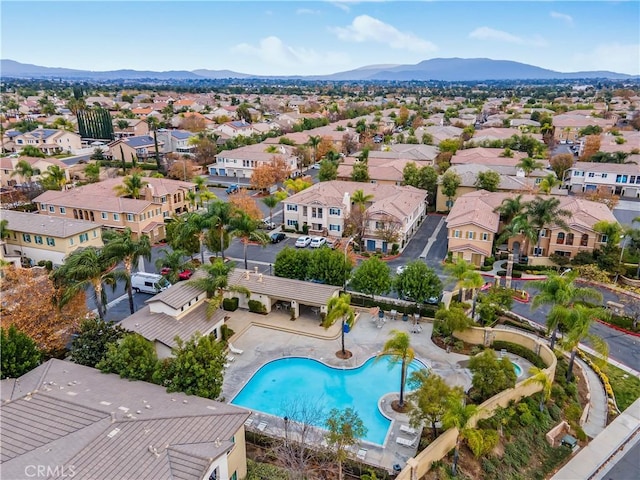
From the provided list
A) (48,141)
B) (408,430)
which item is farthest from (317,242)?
(48,141)

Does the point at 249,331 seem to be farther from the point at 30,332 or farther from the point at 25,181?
the point at 25,181

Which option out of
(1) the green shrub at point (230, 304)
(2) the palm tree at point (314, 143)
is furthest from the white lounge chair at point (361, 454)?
(2) the palm tree at point (314, 143)

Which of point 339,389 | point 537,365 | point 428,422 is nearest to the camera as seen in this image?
point 428,422

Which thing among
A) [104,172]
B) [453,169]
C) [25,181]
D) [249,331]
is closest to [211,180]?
[104,172]

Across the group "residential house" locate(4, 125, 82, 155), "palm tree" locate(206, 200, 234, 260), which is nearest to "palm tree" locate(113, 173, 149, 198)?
"palm tree" locate(206, 200, 234, 260)

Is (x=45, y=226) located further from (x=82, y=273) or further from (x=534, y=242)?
(x=534, y=242)
